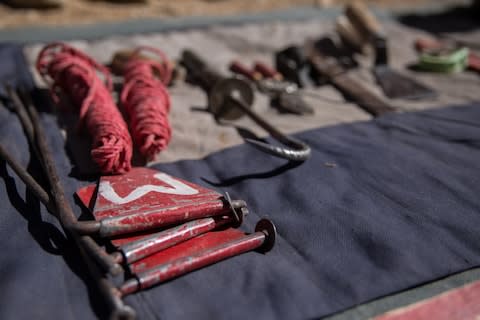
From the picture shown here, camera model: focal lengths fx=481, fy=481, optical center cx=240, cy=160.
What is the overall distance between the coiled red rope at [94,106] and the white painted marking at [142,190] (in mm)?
112

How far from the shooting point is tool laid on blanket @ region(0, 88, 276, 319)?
117 cm

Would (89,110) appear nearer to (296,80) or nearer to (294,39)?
(296,80)

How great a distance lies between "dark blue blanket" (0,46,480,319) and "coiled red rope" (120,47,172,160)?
0.12 meters

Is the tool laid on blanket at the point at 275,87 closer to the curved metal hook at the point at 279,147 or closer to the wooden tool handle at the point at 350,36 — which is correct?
the curved metal hook at the point at 279,147

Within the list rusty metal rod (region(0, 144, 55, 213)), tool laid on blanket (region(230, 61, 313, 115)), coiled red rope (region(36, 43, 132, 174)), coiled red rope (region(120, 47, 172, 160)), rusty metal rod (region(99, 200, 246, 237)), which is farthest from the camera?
tool laid on blanket (region(230, 61, 313, 115))

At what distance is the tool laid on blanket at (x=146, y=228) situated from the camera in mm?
1165

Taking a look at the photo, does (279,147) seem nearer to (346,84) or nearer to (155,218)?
(155,218)

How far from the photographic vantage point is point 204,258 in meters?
1.23

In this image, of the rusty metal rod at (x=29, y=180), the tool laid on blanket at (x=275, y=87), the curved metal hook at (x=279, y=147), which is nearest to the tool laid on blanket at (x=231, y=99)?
the curved metal hook at (x=279, y=147)

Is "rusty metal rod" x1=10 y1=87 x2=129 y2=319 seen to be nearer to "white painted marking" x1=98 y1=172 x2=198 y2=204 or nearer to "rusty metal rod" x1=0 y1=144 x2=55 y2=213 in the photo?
"rusty metal rod" x1=0 y1=144 x2=55 y2=213

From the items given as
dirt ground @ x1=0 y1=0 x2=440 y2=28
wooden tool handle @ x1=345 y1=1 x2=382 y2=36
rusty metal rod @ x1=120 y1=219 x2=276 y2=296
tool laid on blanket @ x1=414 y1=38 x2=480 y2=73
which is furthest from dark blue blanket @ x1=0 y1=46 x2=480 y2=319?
dirt ground @ x1=0 y1=0 x2=440 y2=28

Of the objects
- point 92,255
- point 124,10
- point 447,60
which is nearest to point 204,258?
point 92,255

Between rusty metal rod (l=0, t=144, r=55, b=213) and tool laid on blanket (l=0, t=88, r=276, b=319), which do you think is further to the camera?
rusty metal rod (l=0, t=144, r=55, b=213)

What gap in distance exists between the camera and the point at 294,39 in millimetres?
3291
